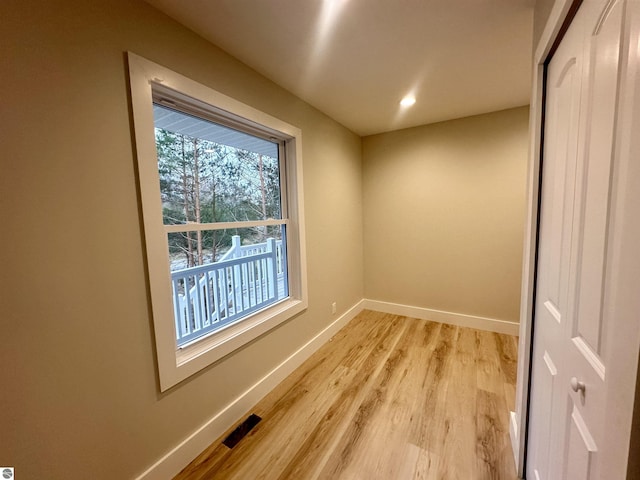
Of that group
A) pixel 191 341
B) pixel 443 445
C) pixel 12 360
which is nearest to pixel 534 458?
pixel 443 445

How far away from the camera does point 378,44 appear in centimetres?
155

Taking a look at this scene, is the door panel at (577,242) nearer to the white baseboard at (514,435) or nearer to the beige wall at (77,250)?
the white baseboard at (514,435)

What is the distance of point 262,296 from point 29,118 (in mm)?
1905

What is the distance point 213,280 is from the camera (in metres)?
2.22

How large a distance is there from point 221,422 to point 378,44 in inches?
97.2

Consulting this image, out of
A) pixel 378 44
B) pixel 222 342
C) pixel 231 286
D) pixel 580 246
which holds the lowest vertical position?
pixel 222 342

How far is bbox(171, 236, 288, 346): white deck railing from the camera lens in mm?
2033

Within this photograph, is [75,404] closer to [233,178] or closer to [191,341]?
[191,341]

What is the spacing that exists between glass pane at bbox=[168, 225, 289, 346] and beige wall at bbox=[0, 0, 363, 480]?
0.45 meters

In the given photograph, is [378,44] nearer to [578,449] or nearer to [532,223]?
[532,223]

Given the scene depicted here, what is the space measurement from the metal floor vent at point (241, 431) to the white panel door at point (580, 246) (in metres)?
1.49

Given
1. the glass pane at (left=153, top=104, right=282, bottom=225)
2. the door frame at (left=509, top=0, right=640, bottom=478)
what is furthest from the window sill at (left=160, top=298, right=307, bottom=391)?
the door frame at (left=509, top=0, right=640, bottom=478)

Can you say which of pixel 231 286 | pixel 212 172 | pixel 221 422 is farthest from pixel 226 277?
pixel 221 422

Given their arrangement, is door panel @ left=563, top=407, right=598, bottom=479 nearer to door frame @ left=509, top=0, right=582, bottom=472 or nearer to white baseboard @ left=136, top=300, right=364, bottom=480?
door frame @ left=509, top=0, right=582, bottom=472
